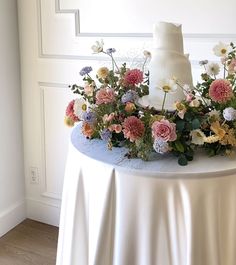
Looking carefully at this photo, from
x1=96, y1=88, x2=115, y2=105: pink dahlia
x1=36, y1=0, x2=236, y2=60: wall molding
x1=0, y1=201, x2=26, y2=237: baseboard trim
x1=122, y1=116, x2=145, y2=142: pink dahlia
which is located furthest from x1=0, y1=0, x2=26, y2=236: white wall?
x1=122, y1=116, x2=145, y2=142: pink dahlia

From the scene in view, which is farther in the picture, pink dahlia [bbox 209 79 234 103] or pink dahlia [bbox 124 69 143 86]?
pink dahlia [bbox 124 69 143 86]

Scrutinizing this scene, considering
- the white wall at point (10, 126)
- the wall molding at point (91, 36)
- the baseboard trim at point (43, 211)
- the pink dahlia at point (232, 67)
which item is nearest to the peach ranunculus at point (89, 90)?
the pink dahlia at point (232, 67)

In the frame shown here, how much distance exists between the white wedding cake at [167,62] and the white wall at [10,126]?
1146 millimetres

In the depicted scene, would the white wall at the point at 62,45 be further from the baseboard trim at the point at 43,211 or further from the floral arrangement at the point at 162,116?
the floral arrangement at the point at 162,116

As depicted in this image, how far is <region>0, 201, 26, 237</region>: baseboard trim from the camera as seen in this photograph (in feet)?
7.27

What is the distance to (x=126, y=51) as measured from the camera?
189 centimetres

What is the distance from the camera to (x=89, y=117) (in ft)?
3.74

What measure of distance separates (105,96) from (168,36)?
0.26m

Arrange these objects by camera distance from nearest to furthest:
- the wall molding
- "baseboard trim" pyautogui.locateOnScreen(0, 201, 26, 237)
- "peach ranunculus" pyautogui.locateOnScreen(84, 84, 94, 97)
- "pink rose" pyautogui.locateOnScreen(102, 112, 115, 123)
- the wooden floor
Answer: "pink rose" pyautogui.locateOnScreen(102, 112, 115, 123), "peach ranunculus" pyautogui.locateOnScreen(84, 84, 94, 97), the wall molding, the wooden floor, "baseboard trim" pyautogui.locateOnScreen(0, 201, 26, 237)

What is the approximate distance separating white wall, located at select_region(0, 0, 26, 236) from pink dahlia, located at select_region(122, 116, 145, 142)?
1.25 meters

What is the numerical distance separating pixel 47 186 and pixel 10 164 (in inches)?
9.8

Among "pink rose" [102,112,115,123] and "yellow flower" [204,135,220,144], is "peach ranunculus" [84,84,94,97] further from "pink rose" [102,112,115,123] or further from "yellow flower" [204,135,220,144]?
"yellow flower" [204,135,220,144]

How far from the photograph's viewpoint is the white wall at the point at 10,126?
209 cm

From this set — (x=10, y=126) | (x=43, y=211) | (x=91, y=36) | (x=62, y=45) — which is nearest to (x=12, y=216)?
(x=43, y=211)
